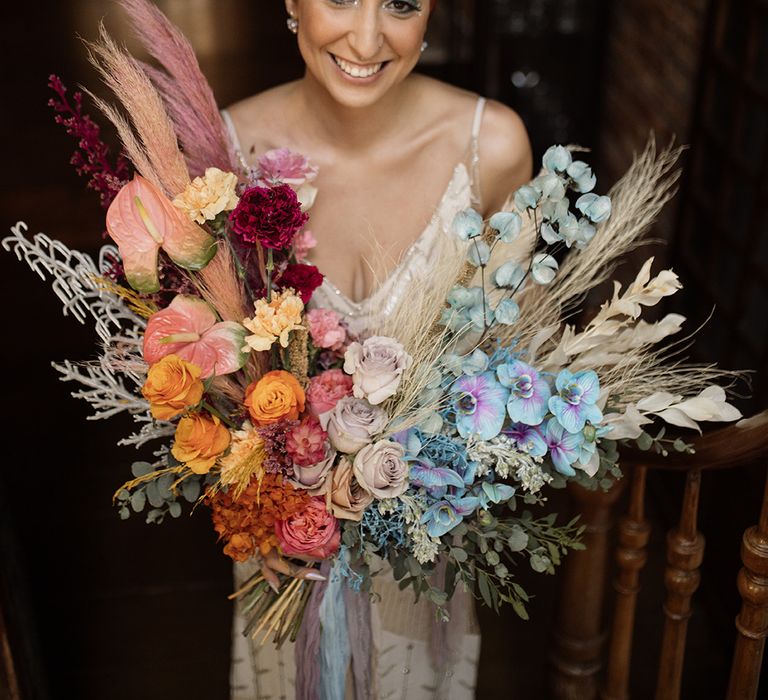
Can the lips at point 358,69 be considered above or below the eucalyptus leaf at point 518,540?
above

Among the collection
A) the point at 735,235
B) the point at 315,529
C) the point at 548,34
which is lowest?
the point at 315,529

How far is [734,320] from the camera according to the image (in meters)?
3.01

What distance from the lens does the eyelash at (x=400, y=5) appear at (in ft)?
5.12

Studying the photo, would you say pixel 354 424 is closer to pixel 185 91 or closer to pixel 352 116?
pixel 185 91

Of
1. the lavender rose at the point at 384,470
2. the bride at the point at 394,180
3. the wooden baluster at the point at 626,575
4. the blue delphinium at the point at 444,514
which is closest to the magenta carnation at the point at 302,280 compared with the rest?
the lavender rose at the point at 384,470

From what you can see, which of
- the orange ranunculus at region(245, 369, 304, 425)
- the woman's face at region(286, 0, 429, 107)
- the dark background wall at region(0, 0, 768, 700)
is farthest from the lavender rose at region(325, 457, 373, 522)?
the dark background wall at region(0, 0, 768, 700)

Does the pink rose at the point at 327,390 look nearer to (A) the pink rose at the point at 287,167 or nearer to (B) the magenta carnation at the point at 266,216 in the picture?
(B) the magenta carnation at the point at 266,216

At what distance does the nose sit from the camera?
5.09 ft

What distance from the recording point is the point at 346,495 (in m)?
1.33

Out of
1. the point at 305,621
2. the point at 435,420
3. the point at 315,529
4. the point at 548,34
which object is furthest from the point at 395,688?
the point at 548,34

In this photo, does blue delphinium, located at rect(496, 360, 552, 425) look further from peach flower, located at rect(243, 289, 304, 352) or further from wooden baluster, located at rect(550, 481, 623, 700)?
wooden baluster, located at rect(550, 481, 623, 700)

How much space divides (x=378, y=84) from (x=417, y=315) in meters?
0.48

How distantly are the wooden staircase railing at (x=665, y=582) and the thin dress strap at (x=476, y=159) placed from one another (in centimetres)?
55

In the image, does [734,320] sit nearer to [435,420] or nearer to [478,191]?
[478,191]
